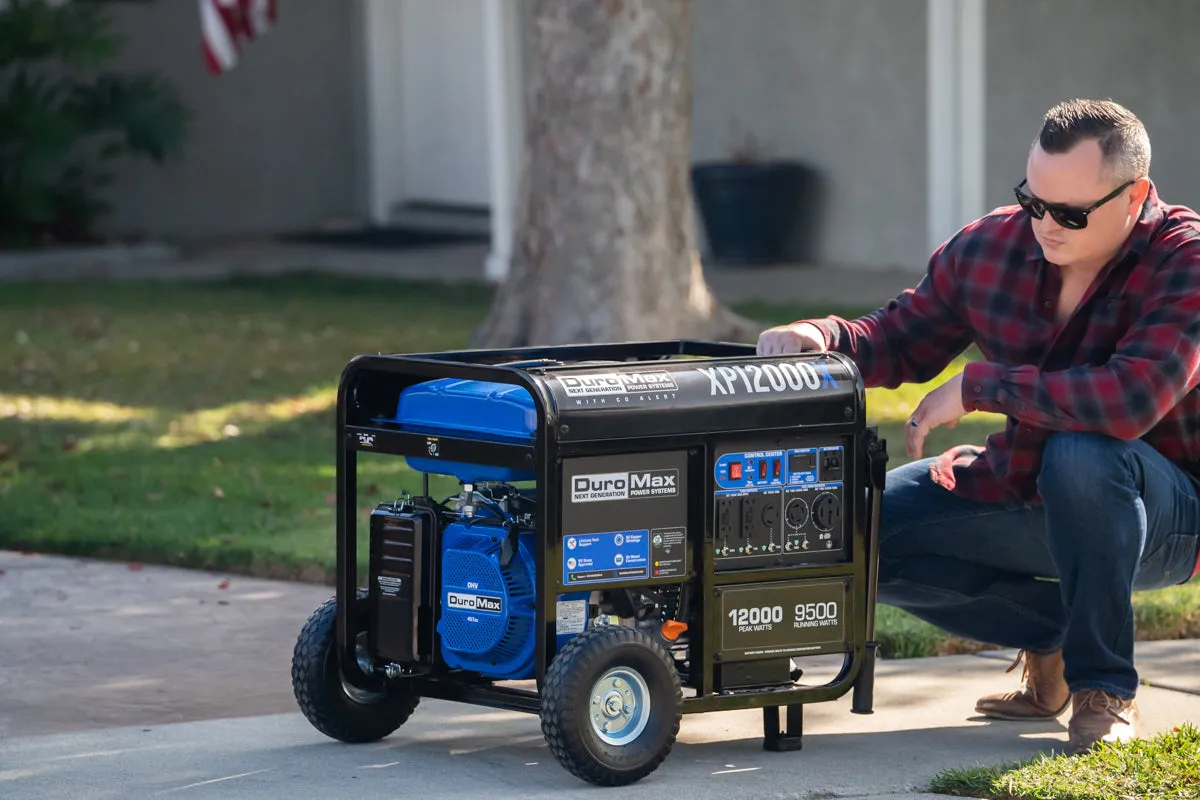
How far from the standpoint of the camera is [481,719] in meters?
4.32

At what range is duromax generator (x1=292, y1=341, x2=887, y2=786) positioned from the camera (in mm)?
3635

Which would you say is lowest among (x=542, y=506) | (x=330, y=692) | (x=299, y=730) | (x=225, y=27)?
(x=299, y=730)

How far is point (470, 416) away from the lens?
3740mm

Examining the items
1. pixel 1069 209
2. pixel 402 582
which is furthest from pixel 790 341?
pixel 402 582

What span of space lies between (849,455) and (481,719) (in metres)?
1.05

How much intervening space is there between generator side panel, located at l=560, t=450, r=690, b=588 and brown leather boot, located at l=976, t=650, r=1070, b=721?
3.07 feet

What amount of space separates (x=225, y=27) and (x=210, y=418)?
732cm

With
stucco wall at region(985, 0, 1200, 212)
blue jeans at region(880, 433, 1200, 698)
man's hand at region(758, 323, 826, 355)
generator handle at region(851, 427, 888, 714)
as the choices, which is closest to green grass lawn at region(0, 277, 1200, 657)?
blue jeans at region(880, 433, 1200, 698)

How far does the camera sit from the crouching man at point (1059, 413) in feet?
12.5

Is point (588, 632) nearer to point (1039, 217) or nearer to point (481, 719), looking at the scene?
point (481, 719)

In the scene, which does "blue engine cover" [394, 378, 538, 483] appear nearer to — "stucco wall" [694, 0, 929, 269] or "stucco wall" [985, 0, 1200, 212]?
"stucco wall" [985, 0, 1200, 212]

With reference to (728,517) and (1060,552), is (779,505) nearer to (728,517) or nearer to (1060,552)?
(728,517)

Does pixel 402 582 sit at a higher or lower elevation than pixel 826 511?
lower

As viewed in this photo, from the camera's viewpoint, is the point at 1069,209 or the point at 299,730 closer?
the point at 1069,209
